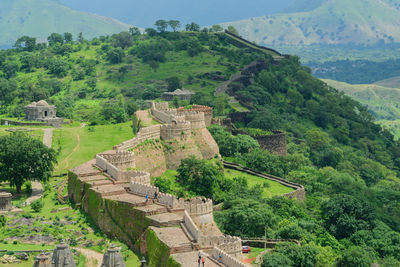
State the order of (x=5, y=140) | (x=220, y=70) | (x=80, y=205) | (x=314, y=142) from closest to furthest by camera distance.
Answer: (x=80, y=205) → (x=5, y=140) → (x=314, y=142) → (x=220, y=70)

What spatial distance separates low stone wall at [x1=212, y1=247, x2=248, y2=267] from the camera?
46.4m

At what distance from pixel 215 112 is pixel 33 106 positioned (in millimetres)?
31760

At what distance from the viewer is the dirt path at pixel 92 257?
53.9 meters

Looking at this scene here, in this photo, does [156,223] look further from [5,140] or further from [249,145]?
[249,145]

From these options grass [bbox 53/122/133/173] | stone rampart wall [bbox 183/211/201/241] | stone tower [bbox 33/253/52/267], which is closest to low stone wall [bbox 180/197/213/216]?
stone rampart wall [bbox 183/211/201/241]

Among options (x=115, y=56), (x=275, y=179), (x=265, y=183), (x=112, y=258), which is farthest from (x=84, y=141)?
(x=115, y=56)

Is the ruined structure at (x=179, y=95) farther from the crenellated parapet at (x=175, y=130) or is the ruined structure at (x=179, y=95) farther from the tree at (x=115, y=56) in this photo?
the crenellated parapet at (x=175, y=130)

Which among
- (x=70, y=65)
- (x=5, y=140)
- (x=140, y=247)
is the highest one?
(x=70, y=65)

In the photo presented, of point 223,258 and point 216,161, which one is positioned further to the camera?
point 216,161

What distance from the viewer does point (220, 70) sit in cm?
A: 16988

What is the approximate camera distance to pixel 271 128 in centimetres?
12688

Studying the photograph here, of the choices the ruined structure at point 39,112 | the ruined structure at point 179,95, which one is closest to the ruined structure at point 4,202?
the ruined structure at point 39,112

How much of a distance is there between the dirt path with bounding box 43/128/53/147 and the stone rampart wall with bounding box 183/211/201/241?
138ft

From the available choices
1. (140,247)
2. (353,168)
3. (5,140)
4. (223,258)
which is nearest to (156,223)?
(140,247)
